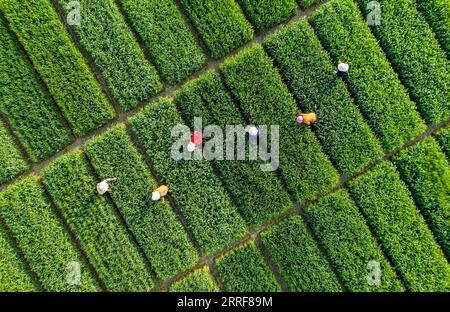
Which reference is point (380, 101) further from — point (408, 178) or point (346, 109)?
point (408, 178)

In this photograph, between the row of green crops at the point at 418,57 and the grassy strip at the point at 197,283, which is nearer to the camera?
the grassy strip at the point at 197,283

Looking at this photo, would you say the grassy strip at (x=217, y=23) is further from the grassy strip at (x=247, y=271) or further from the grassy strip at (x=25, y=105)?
the grassy strip at (x=247, y=271)

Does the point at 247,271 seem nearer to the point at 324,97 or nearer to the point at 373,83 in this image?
the point at 324,97

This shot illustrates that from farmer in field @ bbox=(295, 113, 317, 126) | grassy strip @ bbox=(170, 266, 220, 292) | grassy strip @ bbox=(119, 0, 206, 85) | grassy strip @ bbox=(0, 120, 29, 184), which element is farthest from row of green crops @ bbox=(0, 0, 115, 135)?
farmer in field @ bbox=(295, 113, 317, 126)

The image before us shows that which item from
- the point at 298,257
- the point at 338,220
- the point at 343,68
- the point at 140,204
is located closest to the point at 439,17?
the point at 343,68

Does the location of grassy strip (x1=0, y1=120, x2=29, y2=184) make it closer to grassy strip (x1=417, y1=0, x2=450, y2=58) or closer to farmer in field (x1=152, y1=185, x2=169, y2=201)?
farmer in field (x1=152, y1=185, x2=169, y2=201)

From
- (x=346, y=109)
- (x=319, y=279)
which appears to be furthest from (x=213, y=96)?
(x=319, y=279)

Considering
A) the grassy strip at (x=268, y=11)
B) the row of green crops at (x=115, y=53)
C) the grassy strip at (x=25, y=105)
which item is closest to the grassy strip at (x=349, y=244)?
the grassy strip at (x=268, y=11)
